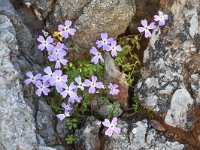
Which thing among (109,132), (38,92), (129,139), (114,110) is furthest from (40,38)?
(129,139)

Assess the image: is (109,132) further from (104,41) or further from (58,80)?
(104,41)

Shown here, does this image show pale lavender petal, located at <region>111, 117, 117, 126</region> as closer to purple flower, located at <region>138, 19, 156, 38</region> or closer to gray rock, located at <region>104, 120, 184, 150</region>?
gray rock, located at <region>104, 120, 184, 150</region>

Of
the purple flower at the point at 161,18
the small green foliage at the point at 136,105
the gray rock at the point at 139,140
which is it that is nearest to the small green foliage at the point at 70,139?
the gray rock at the point at 139,140

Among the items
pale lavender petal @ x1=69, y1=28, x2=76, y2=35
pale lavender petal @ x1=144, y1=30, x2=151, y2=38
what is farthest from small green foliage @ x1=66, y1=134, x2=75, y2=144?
pale lavender petal @ x1=144, y1=30, x2=151, y2=38

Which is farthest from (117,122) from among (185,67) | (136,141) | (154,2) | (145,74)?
(154,2)

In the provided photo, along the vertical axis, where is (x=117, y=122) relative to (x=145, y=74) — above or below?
below

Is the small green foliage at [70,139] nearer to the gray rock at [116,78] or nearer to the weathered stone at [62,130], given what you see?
the weathered stone at [62,130]

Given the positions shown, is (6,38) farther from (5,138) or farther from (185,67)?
(185,67)
